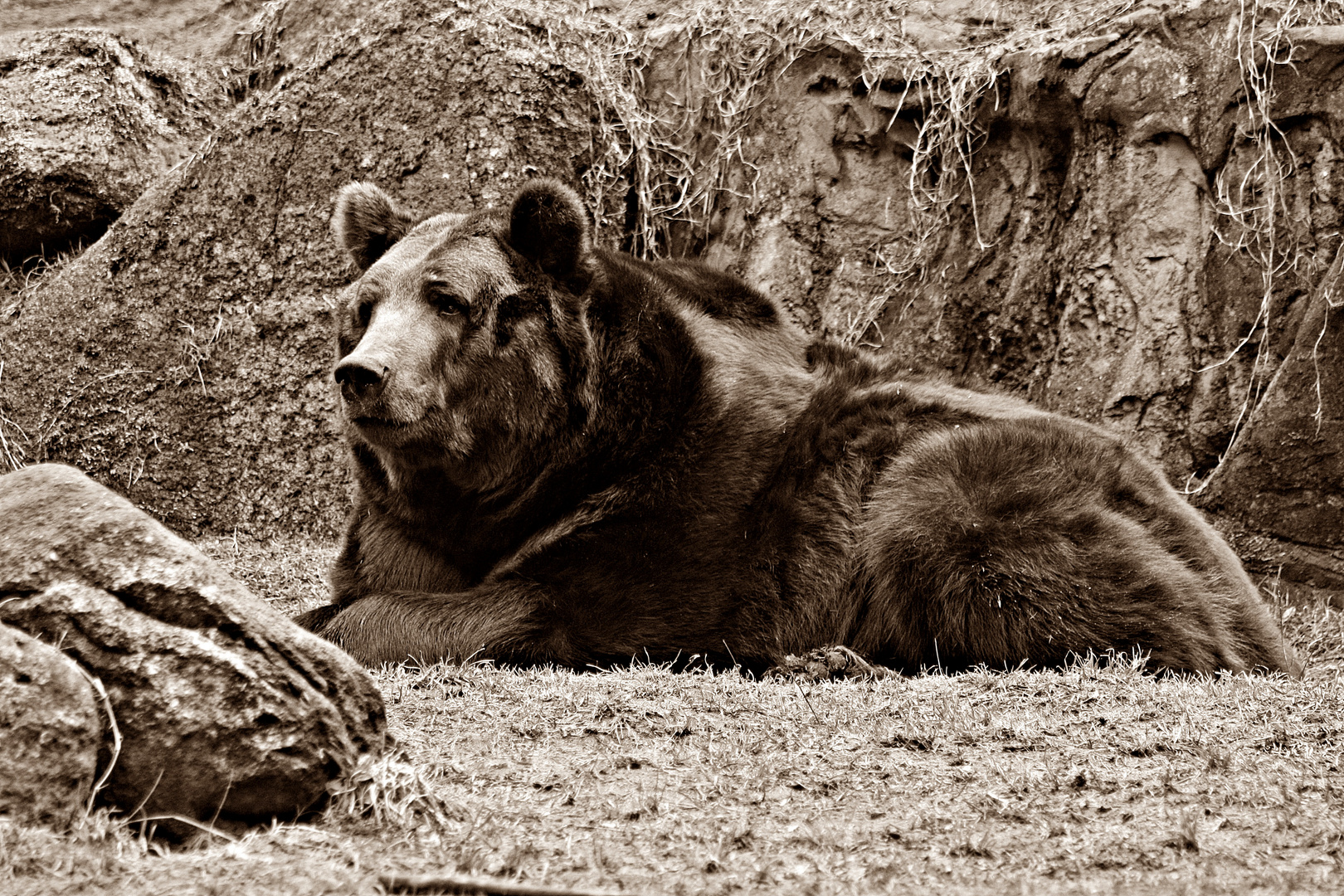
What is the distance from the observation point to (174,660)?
8.55 feet

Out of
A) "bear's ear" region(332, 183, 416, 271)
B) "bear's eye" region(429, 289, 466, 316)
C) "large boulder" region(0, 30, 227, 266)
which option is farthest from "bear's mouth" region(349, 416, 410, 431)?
"large boulder" region(0, 30, 227, 266)

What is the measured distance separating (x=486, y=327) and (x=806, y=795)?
107 inches

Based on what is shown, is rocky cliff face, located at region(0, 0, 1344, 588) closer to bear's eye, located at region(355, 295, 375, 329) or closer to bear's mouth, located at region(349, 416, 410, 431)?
bear's eye, located at region(355, 295, 375, 329)

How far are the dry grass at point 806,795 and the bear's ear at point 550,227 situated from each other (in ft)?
5.68

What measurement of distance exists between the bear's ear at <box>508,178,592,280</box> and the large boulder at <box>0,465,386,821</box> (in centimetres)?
277

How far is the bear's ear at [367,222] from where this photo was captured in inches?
226

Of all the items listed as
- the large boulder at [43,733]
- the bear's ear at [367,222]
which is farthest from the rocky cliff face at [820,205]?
the large boulder at [43,733]

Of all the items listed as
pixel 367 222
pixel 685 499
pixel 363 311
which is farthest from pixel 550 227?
pixel 685 499

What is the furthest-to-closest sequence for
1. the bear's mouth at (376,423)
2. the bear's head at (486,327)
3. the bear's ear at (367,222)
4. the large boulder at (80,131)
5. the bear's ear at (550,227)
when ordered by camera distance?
the large boulder at (80,131) → the bear's ear at (367,222) → the bear's ear at (550,227) → the bear's head at (486,327) → the bear's mouth at (376,423)

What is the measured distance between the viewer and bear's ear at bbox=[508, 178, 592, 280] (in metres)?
5.32

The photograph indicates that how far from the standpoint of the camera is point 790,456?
5.29 meters

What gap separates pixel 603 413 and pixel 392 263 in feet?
3.34

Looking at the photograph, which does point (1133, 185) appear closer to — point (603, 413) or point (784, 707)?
point (603, 413)

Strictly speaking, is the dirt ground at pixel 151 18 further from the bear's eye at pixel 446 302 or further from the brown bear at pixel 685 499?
the bear's eye at pixel 446 302
